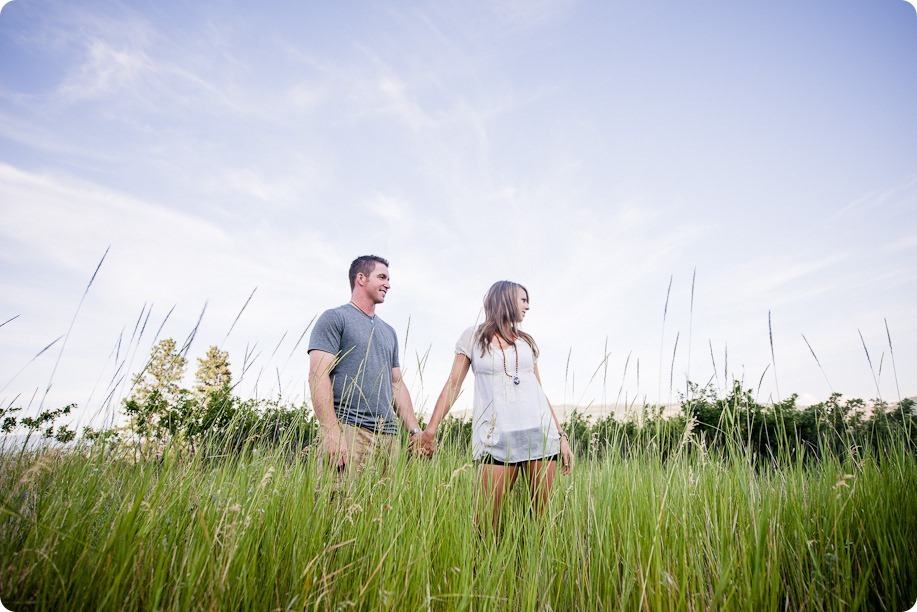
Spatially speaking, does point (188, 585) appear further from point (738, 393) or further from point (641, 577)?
point (738, 393)

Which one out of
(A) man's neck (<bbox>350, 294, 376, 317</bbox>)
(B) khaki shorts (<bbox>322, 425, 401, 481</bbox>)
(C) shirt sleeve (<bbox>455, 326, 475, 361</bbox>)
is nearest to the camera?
(B) khaki shorts (<bbox>322, 425, 401, 481</bbox>)

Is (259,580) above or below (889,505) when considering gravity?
below

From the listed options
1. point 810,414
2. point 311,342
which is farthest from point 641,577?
point 810,414

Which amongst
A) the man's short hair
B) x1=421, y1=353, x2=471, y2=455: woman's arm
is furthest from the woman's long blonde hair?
the man's short hair

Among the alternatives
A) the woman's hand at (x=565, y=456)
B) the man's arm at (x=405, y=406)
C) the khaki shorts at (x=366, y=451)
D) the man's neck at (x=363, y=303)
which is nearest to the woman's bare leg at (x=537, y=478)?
the woman's hand at (x=565, y=456)

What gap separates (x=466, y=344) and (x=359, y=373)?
0.80m

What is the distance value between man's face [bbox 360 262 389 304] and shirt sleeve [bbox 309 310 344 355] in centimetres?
47

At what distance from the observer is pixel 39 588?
1.20 m

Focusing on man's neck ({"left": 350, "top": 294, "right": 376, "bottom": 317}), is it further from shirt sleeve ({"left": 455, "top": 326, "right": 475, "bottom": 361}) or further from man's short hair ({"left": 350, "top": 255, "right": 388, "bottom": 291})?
shirt sleeve ({"left": 455, "top": 326, "right": 475, "bottom": 361})

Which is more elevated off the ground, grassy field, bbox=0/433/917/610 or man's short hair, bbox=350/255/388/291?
man's short hair, bbox=350/255/388/291

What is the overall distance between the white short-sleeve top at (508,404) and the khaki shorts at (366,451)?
0.52 m

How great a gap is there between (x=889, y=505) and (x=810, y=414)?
6489 millimetres

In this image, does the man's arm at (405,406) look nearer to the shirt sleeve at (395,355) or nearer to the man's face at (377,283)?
the shirt sleeve at (395,355)

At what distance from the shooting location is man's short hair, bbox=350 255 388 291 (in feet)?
12.0
